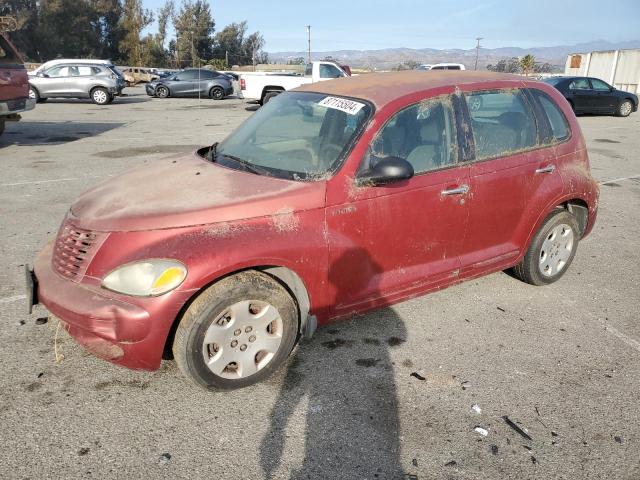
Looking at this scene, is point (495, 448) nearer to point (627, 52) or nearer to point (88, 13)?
point (627, 52)

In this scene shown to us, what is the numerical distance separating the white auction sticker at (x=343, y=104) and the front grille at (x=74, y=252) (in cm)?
175

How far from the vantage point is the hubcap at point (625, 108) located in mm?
21011

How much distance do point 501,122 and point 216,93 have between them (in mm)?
23988

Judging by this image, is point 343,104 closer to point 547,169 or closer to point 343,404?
Answer: point 547,169

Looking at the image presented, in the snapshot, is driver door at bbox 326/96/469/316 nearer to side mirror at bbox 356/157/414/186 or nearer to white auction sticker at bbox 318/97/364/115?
side mirror at bbox 356/157/414/186

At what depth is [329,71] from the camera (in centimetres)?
2064

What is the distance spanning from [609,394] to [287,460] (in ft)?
6.32

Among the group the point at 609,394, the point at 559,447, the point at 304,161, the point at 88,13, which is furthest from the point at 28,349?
the point at 88,13

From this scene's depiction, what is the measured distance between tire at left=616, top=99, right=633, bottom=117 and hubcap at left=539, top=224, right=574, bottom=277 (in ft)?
65.6

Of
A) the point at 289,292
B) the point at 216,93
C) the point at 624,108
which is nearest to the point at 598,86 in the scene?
the point at 624,108

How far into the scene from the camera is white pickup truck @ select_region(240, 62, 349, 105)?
66.7ft

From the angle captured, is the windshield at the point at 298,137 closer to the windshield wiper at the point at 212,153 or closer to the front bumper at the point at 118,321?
the windshield wiper at the point at 212,153

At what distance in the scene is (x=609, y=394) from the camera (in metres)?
2.99

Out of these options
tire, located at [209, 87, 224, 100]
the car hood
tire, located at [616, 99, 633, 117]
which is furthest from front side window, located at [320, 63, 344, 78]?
the car hood
